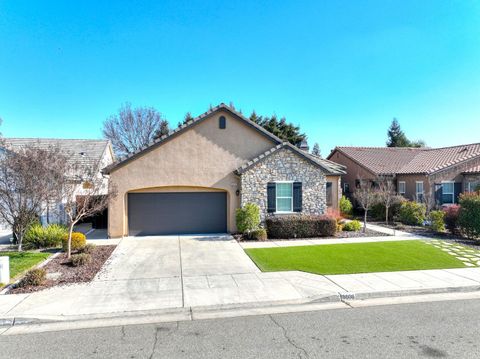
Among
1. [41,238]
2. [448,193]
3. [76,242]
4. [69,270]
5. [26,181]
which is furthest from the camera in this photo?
[448,193]

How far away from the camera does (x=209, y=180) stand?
51.7 ft

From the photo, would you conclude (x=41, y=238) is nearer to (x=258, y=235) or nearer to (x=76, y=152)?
(x=258, y=235)

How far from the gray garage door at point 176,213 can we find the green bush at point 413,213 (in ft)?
36.8

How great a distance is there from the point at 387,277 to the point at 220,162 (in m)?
9.66

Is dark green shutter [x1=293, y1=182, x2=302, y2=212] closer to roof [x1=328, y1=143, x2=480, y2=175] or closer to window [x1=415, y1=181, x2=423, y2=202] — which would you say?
roof [x1=328, y1=143, x2=480, y2=175]

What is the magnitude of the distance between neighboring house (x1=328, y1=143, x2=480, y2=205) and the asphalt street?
54.2 ft

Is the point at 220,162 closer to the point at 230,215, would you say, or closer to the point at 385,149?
the point at 230,215

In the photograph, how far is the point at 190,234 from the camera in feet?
51.6

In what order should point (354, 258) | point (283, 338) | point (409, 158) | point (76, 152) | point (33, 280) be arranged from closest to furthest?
point (283, 338), point (33, 280), point (354, 258), point (76, 152), point (409, 158)

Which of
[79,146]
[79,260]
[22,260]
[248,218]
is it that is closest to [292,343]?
[79,260]

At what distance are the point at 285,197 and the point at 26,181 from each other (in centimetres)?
1110

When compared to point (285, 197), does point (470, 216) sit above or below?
below

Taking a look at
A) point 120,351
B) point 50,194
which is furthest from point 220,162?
point 120,351

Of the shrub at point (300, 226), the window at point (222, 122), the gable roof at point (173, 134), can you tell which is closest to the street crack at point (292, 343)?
the shrub at point (300, 226)
